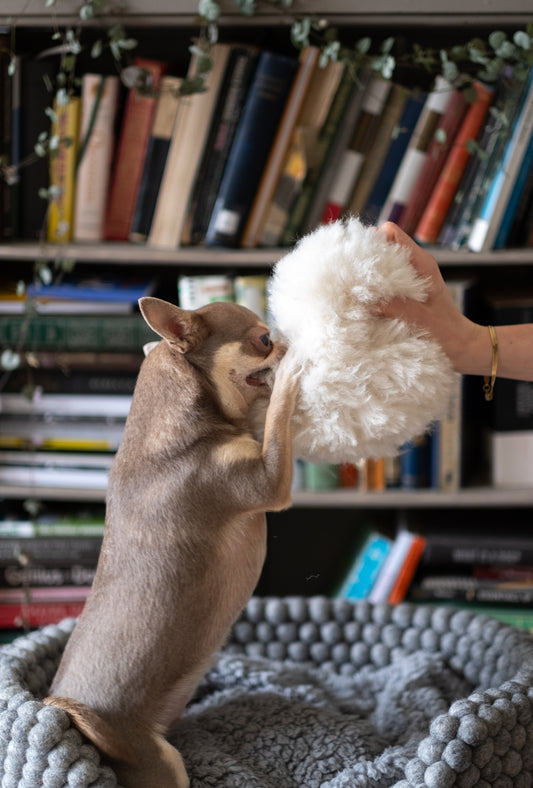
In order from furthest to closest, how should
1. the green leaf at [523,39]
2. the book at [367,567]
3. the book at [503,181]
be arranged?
the book at [367,567]
the book at [503,181]
the green leaf at [523,39]

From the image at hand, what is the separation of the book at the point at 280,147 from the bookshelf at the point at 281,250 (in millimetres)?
43

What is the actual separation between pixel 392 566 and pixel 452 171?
0.76 metres

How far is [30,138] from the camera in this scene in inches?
57.6

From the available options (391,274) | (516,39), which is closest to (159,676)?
(391,274)

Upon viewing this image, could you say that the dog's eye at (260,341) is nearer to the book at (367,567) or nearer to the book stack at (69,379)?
the book stack at (69,379)

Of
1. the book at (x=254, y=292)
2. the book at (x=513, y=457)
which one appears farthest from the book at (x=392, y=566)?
the book at (x=254, y=292)

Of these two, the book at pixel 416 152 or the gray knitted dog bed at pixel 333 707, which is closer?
the gray knitted dog bed at pixel 333 707

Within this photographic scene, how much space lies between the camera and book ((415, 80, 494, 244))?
141 centimetres

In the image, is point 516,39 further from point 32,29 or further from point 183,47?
point 32,29

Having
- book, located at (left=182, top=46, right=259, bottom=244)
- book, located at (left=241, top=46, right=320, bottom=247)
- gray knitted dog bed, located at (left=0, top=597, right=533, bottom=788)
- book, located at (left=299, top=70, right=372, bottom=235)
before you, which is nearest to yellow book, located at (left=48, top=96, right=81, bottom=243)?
book, located at (left=182, top=46, right=259, bottom=244)

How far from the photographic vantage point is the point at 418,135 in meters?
1.44

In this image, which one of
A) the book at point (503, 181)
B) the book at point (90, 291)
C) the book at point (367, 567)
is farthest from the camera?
the book at point (367, 567)

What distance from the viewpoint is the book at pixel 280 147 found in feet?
4.56

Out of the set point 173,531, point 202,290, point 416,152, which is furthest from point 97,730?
point 416,152
